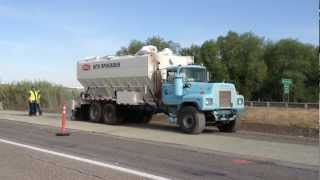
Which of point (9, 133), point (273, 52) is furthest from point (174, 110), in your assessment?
point (273, 52)

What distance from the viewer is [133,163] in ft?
44.5

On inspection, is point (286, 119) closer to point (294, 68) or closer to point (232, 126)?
point (232, 126)

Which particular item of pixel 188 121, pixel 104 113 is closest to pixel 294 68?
pixel 104 113

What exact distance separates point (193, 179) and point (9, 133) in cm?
1238

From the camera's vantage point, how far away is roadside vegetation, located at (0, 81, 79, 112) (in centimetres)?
5374

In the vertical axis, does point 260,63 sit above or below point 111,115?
above

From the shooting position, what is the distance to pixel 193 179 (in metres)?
11.4

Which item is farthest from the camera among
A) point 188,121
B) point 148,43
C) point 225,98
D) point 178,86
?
point 148,43

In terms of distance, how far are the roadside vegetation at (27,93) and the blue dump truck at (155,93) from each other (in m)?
23.9

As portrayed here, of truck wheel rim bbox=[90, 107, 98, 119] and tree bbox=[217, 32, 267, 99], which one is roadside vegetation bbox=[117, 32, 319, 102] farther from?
truck wheel rim bbox=[90, 107, 98, 119]

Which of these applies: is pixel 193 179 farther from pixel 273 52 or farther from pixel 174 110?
pixel 273 52

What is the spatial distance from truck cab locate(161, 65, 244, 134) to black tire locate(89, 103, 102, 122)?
526 cm

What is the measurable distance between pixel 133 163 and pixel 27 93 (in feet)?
142

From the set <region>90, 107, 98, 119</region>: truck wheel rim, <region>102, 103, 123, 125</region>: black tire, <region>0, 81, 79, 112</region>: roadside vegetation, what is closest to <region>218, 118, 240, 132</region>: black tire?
<region>102, 103, 123, 125</region>: black tire
